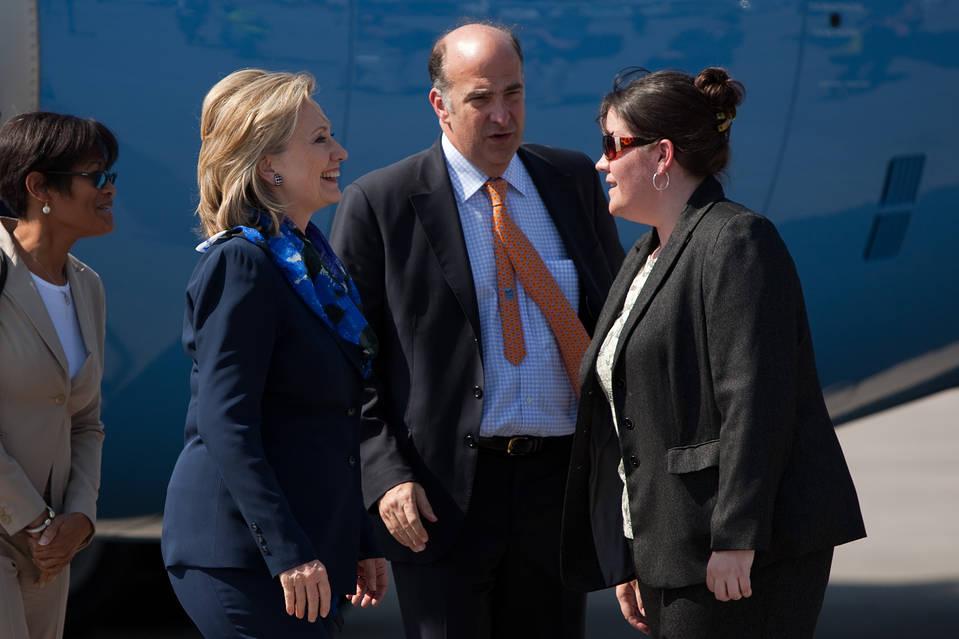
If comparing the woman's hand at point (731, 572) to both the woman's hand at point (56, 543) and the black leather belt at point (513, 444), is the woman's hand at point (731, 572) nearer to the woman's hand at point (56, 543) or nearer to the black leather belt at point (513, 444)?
the black leather belt at point (513, 444)

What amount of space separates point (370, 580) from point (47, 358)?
788mm

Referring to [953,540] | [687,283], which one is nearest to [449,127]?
[687,283]

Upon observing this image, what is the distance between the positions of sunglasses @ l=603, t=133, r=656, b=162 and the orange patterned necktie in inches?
17.3

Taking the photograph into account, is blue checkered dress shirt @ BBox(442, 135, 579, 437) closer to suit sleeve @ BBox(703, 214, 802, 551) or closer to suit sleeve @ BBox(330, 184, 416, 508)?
suit sleeve @ BBox(330, 184, 416, 508)

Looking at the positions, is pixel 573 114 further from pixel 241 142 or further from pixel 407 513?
pixel 241 142

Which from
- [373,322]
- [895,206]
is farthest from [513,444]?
[895,206]

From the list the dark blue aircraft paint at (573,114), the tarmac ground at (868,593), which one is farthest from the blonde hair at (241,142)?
the tarmac ground at (868,593)

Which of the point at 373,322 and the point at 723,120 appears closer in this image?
the point at 723,120

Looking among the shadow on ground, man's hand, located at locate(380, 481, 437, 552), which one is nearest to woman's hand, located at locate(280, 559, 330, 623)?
man's hand, located at locate(380, 481, 437, 552)

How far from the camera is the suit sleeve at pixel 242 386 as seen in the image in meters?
A: 2.38

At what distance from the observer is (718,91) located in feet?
8.62

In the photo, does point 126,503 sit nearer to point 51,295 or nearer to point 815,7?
point 51,295

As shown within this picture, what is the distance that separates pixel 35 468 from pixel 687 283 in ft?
4.46

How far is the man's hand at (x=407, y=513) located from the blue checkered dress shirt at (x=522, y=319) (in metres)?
0.19
